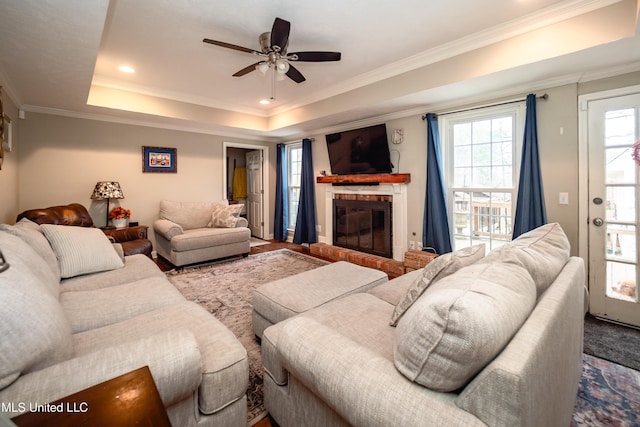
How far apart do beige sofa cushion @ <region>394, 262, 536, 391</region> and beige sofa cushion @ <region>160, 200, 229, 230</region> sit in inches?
179

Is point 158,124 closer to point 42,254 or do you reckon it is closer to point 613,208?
point 42,254

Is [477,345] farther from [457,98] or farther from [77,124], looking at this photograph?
[77,124]

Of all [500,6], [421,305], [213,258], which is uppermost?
[500,6]

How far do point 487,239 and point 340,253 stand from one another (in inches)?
82.0

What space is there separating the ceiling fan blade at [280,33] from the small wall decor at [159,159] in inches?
128

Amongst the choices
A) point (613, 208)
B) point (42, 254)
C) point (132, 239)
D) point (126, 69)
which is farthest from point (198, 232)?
point (613, 208)

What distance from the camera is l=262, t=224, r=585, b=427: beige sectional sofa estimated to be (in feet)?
2.47

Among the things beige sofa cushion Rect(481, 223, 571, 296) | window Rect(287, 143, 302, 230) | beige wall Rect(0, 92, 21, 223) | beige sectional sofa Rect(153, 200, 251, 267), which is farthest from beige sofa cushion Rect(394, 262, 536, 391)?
window Rect(287, 143, 302, 230)

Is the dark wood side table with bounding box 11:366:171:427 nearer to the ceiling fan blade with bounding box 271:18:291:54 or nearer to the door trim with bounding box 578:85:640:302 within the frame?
the ceiling fan blade with bounding box 271:18:291:54

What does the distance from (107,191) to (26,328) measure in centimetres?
391

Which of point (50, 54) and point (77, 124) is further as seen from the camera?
point (77, 124)

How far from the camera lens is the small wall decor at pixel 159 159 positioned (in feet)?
15.4

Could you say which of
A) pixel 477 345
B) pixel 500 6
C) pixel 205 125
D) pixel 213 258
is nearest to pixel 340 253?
pixel 213 258

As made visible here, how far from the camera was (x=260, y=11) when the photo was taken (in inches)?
93.3
